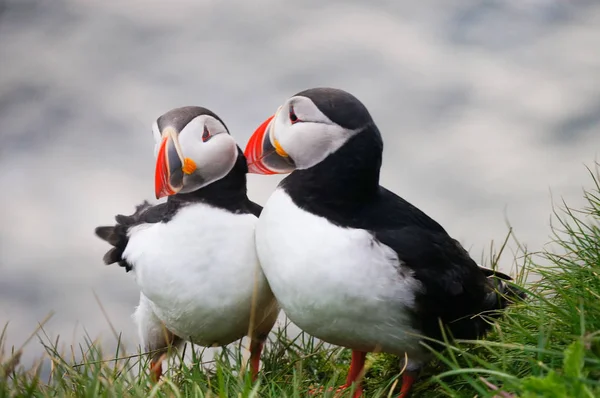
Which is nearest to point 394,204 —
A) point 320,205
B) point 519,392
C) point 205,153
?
point 320,205

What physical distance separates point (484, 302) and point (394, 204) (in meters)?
0.73

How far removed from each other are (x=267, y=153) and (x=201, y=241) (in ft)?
1.93

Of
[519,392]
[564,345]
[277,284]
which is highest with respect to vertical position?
[277,284]

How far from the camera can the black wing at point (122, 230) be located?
4.21 meters

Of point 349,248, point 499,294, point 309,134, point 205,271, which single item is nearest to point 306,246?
point 349,248

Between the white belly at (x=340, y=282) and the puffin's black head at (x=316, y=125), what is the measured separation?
0.27 metres

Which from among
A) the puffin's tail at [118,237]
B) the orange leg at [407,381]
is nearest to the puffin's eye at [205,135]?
the puffin's tail at [118,237]

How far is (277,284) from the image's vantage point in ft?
11.6

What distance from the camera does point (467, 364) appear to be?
369 centimetres

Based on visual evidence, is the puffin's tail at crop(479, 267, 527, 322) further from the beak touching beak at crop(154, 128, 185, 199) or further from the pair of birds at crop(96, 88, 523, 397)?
the beak touching beak at crop(154, 128, 185, 199)

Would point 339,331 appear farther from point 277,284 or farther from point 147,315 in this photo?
point 147,315

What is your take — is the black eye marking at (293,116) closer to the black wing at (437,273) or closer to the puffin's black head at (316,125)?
the puffin's black head at (316,125)

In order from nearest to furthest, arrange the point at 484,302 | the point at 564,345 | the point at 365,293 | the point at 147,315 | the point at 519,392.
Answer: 1. the point at 519,392
2. the point at 564,345
3. the point at 365,293
4. the point at 484,302
5. the point at 147,315

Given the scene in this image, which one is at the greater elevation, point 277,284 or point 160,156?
point 160,156
